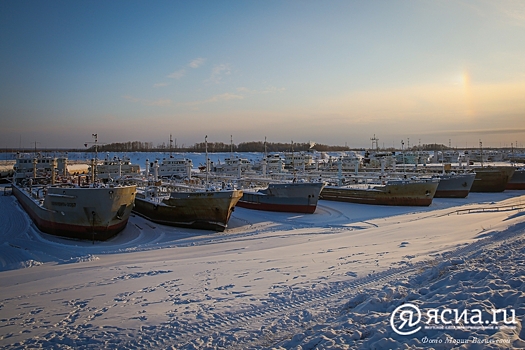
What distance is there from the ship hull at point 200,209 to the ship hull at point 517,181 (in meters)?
37.0

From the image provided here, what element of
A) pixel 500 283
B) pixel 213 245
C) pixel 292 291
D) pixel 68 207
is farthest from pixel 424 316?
pixel 68 207

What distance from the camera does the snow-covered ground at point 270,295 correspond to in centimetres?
480

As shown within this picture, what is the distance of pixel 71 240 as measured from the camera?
17078 millimetres

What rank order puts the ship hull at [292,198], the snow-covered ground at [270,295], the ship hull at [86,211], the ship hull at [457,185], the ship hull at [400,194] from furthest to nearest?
the ship hull at [457,185] → the ship hull at [400,194] → the ship hull at [292,198] → the ship hull at [86,211] → the snow-covered ground at [270,295]

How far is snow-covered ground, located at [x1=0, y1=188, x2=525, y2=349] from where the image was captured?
480 centimetres

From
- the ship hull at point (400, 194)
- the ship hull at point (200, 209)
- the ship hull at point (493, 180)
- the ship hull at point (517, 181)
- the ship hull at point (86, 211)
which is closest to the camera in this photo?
the ship hull at point (86, 211)

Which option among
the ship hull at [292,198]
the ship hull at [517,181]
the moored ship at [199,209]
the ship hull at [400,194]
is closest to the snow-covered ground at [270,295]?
the moored ship at [199,209]

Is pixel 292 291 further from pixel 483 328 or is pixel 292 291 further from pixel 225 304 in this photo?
pixel 483 328

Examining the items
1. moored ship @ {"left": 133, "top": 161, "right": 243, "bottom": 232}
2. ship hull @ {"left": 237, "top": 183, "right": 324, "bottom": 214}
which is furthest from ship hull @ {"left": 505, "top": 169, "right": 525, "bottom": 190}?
moored ship @ {"left": 133, "top": 161, "right": 243, "bottom": 232}

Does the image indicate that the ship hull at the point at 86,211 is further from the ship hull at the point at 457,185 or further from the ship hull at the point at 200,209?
the ship hull at the point at 457,185

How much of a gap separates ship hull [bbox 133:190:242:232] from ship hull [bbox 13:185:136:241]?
3027 millimetres

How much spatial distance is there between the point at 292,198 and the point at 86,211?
42.6ft

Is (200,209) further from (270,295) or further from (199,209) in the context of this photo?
(270,295)

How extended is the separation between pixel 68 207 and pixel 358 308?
15714 mm
